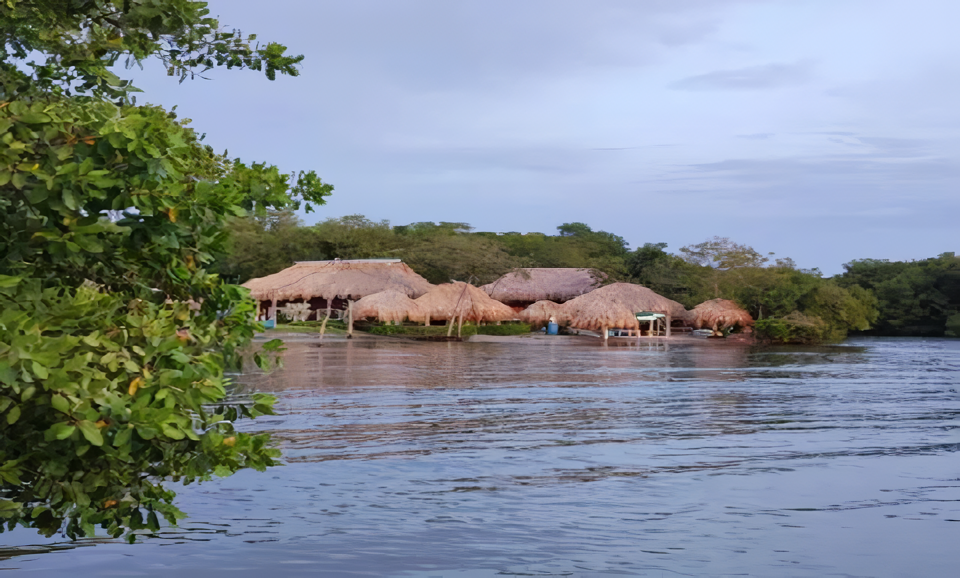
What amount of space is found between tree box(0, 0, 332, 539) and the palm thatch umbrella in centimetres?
3125

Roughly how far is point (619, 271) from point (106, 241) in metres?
37.9

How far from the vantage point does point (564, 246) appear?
4784 centimetres

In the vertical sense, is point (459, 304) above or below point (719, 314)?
above

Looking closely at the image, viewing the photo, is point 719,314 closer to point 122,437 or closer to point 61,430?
point 122,437

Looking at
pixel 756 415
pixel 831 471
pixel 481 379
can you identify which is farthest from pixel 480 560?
pixel 481 379

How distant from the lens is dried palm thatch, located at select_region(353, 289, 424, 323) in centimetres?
3234

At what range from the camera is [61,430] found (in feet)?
8.30

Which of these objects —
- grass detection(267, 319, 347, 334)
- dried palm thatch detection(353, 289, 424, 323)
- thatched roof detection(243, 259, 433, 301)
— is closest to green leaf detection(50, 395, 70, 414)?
dried palm thatch detection(353, 289, 424, 323)

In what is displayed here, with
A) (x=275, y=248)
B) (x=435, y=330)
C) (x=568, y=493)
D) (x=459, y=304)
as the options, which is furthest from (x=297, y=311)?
(x=568, y=493)

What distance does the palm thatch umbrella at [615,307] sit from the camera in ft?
112

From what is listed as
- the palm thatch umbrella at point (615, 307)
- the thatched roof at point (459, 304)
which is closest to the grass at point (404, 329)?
the thatched roof at point (459, 304)

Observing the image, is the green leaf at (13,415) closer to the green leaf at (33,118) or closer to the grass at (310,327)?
the green leaf at (33,118)

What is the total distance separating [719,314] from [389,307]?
13.3 m

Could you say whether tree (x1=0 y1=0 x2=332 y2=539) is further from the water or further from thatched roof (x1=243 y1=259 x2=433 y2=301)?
thatched roof (x1=243 y1=259 x2=433 y2=301)
